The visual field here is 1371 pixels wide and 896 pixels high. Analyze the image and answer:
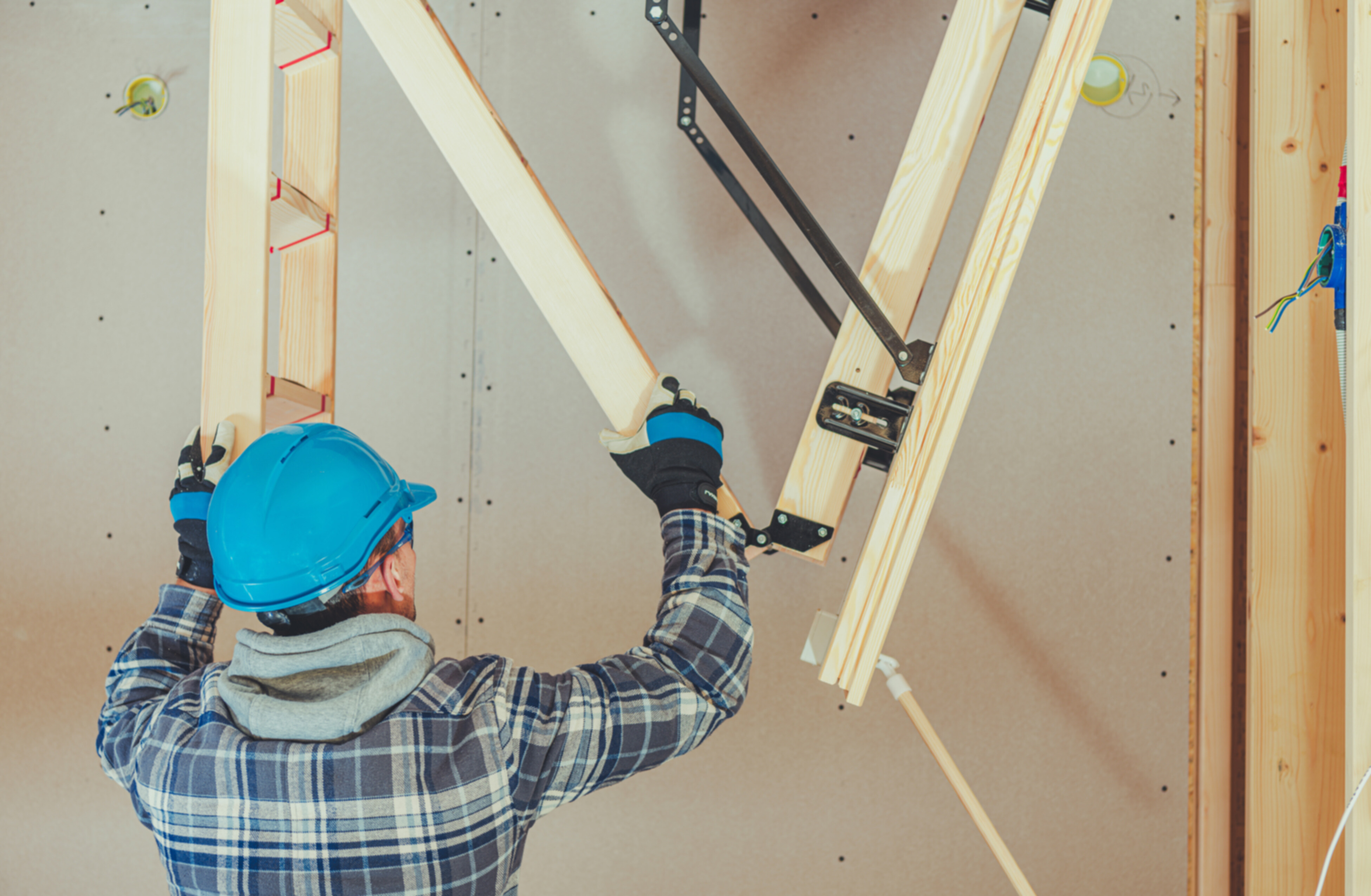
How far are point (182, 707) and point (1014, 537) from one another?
1.56 meters

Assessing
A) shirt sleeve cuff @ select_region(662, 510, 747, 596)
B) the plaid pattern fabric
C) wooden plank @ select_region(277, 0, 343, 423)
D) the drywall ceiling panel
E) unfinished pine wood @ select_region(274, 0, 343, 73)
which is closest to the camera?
the plaid pattern fabric

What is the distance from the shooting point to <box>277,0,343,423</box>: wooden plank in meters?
1.35

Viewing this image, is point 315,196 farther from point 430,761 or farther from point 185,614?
point 430,761

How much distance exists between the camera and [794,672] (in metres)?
1.78

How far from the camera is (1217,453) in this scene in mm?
1658

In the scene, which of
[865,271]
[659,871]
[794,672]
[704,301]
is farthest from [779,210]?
[659,871]

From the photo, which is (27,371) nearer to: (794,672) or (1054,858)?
(794,672)

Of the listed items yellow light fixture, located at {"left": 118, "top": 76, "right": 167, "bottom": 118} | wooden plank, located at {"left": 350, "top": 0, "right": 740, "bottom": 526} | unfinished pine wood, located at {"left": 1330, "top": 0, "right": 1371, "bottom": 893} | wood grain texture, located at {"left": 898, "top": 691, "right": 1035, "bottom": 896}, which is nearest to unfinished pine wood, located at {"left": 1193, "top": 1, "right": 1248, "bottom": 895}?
wood grain texture, located at {"left": 898, "top": 691, "right": 1035, "bottom": 896}

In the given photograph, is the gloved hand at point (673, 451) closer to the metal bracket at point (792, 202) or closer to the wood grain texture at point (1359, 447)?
the metal bracket at point (792, 202)

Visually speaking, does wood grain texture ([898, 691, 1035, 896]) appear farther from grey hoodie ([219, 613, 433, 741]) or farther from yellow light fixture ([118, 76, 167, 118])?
yellow light fixture ([118, 76, 167, 118])

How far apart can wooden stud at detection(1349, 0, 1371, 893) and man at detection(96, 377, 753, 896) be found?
0.70 metres

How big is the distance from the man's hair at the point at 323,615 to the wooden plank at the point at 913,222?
Result: 1.91 feet

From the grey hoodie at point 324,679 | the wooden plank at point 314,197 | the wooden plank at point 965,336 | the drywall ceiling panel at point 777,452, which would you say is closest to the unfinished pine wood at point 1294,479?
the drywall ceiling panel at point 777,452

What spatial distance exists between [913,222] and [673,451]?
0.47 m
